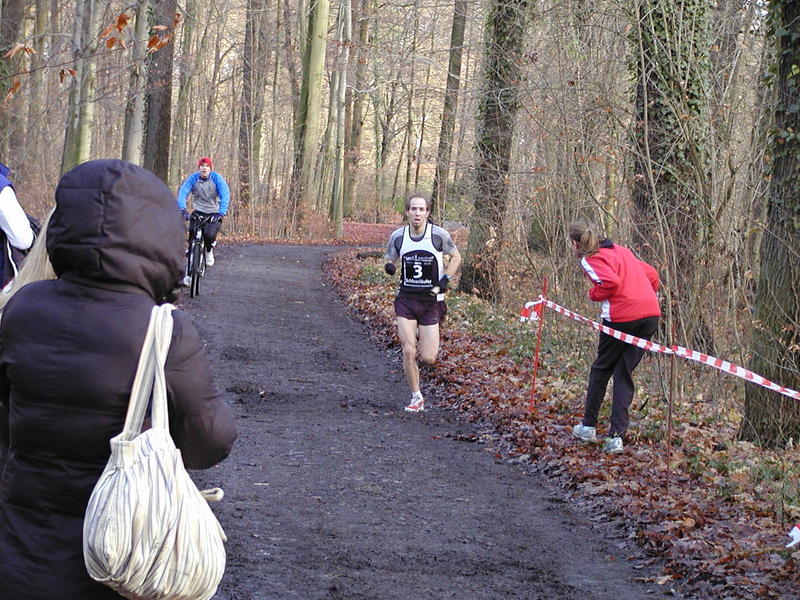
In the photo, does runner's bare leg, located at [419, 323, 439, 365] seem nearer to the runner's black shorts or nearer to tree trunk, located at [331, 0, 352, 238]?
the runner's black shorts

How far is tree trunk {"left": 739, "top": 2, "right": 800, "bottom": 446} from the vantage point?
8.52 metres

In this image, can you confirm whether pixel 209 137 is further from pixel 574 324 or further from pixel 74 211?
pixel 74 211

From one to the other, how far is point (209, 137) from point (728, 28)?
29.7 meters

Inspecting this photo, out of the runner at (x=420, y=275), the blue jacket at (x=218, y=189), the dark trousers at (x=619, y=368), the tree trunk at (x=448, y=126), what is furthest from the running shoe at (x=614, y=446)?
the tree trunk at (x=448, y=126)

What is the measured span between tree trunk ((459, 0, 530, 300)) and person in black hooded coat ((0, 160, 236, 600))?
48.3 feet

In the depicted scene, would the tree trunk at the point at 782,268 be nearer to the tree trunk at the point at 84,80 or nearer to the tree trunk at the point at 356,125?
the tree trunk at the point at 84,80

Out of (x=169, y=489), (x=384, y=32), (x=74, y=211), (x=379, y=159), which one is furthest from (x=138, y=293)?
(x=379, y=159)

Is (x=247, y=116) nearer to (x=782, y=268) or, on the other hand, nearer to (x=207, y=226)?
(x=207, y=226)

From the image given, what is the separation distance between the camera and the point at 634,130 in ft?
41.8

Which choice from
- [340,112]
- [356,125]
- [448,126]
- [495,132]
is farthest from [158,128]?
[356,125]

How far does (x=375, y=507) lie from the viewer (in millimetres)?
7527

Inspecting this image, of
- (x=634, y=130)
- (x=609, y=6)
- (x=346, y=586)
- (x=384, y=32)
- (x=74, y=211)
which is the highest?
(x=384, y=32)

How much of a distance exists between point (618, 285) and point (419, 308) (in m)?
2.44

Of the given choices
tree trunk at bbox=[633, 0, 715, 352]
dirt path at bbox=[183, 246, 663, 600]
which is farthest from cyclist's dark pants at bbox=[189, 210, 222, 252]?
tree trunk at bbox=[633, 0, 715, 352]
